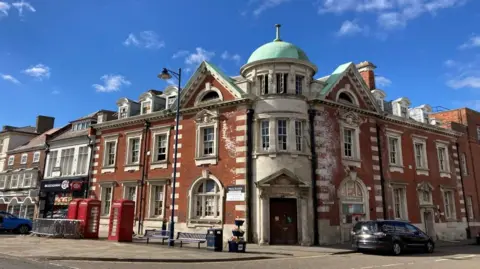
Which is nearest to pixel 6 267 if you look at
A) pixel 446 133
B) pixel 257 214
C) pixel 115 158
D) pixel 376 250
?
pixel 257 214

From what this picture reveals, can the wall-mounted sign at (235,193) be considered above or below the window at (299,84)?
below

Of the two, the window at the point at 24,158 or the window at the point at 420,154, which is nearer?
the window at the point at 420,154

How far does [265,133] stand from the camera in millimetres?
→ 23000

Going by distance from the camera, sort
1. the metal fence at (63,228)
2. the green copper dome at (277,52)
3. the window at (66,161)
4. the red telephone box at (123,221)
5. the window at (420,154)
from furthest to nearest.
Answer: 1. the window at (66,161)
2. the window at (420,154)
3. the green copper dome at (277,52)
4. the metal fence at (63,228)
5. the red telephone box at (123,221)

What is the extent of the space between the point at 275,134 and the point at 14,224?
790 inches

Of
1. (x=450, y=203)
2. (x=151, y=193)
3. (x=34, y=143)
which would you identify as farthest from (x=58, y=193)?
(x=450, y=203)

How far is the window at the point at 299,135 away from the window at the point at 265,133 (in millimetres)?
1686

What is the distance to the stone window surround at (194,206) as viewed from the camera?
915 inches

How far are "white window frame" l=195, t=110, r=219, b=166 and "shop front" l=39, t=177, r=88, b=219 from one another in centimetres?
1202

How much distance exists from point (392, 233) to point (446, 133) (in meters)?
18.8

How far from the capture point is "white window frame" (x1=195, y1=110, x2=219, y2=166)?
24.5 m

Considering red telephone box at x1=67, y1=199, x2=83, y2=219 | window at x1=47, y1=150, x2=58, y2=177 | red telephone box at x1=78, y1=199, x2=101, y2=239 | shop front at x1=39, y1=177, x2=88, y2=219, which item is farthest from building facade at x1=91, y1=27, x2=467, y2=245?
window at x1=47, y1=150, x2=58, y2=177

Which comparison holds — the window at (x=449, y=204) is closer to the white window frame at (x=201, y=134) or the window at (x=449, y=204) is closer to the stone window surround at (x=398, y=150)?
the stone window surround at (x=398, y=150)

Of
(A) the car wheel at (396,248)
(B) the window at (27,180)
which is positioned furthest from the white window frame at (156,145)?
(B) the window at (27,180)
